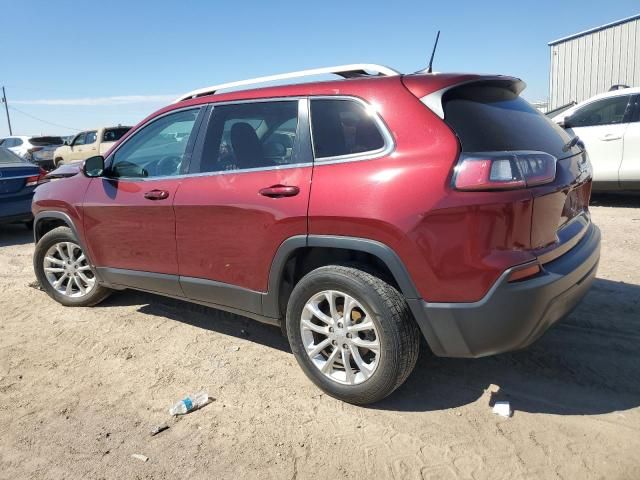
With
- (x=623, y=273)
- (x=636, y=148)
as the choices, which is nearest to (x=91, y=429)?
(x=623, y=273)

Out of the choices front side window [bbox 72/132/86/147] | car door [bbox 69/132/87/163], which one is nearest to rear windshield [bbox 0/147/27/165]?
car door [bbox 69/132/87/163]

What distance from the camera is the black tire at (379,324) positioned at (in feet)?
8.66

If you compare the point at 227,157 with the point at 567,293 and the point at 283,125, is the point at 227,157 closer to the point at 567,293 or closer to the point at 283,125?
the point at 283,125

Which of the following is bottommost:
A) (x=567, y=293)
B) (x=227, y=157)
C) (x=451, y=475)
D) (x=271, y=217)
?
(x=451, y=475)

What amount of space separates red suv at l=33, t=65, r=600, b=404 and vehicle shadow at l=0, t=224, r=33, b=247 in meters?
5.06

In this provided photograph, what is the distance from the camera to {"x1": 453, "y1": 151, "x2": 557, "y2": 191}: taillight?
2.36m

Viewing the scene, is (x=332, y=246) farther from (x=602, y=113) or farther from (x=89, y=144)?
(x=89, y=144)

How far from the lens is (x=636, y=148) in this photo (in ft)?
23.9

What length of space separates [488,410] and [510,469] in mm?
492

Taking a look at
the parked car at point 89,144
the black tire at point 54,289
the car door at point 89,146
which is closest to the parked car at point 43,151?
the parked car at point 89,144

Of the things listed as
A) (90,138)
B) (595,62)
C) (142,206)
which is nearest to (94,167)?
(142,206)

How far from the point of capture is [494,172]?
7.76 feet

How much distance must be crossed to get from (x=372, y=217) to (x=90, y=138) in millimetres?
18734

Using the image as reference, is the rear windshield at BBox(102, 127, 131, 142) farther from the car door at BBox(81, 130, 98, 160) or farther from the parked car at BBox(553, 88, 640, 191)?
the parked car at BBox(553, 88, 640, 191)
